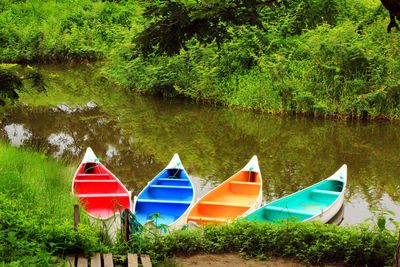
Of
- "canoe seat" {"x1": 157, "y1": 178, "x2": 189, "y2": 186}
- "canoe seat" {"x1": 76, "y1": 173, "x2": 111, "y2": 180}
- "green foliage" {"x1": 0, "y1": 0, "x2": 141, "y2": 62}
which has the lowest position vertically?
"canoe seat" {"x1": 157, "y1": 178, "x2": 189, "y2": 186}

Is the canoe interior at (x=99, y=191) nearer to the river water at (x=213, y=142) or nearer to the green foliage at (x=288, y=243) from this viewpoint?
the river water at (x=213, y=142)

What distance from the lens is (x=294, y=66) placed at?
17.2 m

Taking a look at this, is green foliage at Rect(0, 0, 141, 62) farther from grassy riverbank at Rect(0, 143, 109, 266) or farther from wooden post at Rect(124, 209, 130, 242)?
wooden post at Rect(124, 209, 130, 242)

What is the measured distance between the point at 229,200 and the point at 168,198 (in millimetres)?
1146

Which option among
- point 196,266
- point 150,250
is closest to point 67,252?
point 150,250

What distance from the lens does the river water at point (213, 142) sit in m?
10.4

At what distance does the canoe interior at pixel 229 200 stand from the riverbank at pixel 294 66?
194 inches

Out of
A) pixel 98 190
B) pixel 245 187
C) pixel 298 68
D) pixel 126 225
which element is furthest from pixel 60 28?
pixel 126 225

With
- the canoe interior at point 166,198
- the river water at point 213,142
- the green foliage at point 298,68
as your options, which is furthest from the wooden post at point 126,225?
the green foliage at point 298,68

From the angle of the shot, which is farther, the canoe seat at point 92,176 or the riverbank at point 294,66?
the riverbank at point 294,66

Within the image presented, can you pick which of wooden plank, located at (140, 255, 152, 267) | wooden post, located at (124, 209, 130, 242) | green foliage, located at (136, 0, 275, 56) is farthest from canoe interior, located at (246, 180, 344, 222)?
green foliage, located at (136, 0, 275, 56)

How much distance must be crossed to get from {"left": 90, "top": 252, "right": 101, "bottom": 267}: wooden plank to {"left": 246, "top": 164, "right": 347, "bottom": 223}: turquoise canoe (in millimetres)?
3171

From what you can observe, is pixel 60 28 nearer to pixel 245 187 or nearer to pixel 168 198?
pixel 168 198

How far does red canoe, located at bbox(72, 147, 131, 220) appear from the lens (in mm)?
7828
